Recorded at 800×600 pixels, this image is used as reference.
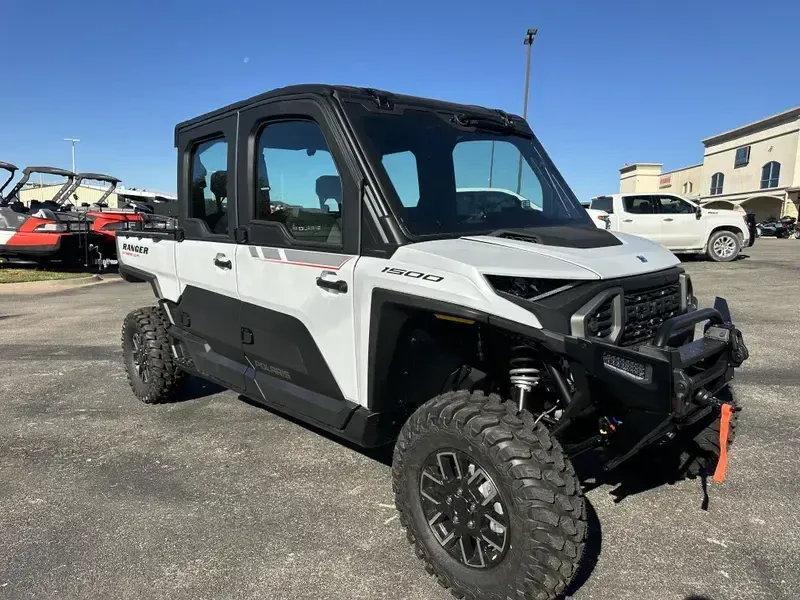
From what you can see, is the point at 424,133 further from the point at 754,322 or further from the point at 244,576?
the point at 754,322

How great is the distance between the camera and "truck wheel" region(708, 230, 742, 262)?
1593cm

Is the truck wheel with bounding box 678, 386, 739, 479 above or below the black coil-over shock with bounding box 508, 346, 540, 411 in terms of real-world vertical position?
below

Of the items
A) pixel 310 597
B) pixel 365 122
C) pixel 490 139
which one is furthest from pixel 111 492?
pixel 490 139

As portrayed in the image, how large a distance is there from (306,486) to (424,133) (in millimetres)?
2163

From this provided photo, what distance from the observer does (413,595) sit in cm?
264

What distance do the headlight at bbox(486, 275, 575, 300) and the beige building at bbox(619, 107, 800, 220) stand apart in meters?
50.6

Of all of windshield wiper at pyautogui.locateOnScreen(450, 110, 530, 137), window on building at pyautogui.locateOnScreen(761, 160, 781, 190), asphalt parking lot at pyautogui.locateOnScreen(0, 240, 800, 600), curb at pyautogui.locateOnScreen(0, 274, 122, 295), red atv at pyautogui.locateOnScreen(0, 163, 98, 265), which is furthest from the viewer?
window on building at pyautogui.locateOnScreen(761, 160, 781, 190)

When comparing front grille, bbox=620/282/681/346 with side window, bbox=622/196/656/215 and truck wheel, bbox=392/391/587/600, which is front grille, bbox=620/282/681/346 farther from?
side window, bbox=622/196/656/215

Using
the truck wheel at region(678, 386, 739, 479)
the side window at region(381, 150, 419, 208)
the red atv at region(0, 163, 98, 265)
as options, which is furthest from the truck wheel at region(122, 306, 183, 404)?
the red atv at region(0, 163, 98, 265)

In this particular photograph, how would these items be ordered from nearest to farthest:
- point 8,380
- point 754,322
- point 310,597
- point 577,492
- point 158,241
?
point 577,492 → point 310,597 → point 158,241 → point 8,380 → point 754,322

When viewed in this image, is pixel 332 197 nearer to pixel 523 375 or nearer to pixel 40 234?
pixel 523 375

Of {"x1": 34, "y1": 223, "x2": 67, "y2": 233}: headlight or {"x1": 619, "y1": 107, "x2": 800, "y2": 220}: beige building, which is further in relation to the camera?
{"x1": 619, "y1": 107, "x2": 800, "y2": 220}: beige building

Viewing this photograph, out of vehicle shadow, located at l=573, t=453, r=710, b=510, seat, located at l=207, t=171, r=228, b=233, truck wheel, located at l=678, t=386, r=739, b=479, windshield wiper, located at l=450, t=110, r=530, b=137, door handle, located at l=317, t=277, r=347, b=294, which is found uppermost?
windshield wiper, located at l=450, t=110, r=530, b=137

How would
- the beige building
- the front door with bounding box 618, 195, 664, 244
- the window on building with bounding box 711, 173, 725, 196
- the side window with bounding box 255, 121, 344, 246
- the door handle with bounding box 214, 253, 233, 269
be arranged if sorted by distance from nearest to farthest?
1. the side window with bounding box 255, 121, 344, 246
2. the door handle with bounding box 214, 253, 233, 269
3. the front door with bounding box 618, 195, 664, 244
4. the beige building
5. the window on building with bounding box 711, 173, 725, 196
